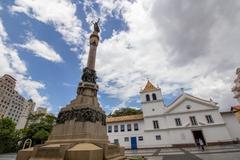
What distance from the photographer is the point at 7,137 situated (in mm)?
22406

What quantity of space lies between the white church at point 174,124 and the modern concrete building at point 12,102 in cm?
6116

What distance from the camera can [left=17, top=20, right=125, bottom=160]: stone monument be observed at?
581cm

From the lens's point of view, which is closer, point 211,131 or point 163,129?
point 211,131

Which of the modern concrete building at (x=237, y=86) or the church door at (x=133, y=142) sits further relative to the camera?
the modern concrete building at (x=237, y=86)

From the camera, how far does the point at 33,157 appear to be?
6543 millimetres

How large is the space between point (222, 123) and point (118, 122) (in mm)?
19128

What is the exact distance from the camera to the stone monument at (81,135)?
5.81 metres

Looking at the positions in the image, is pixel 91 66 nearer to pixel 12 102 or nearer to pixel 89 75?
pixel 89 75

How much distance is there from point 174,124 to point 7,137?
29.2 metres

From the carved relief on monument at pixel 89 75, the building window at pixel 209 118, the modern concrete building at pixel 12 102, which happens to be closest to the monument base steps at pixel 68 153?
the carved relief on monument at pixel 89 75

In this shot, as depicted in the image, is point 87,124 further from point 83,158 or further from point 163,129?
point 163,129

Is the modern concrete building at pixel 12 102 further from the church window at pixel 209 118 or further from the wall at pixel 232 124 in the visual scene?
the wall at pixel 232 124

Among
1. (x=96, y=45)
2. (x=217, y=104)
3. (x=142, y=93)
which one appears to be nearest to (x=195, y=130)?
(x=217, y=104)

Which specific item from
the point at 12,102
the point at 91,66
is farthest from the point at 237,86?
the point at 12,102
